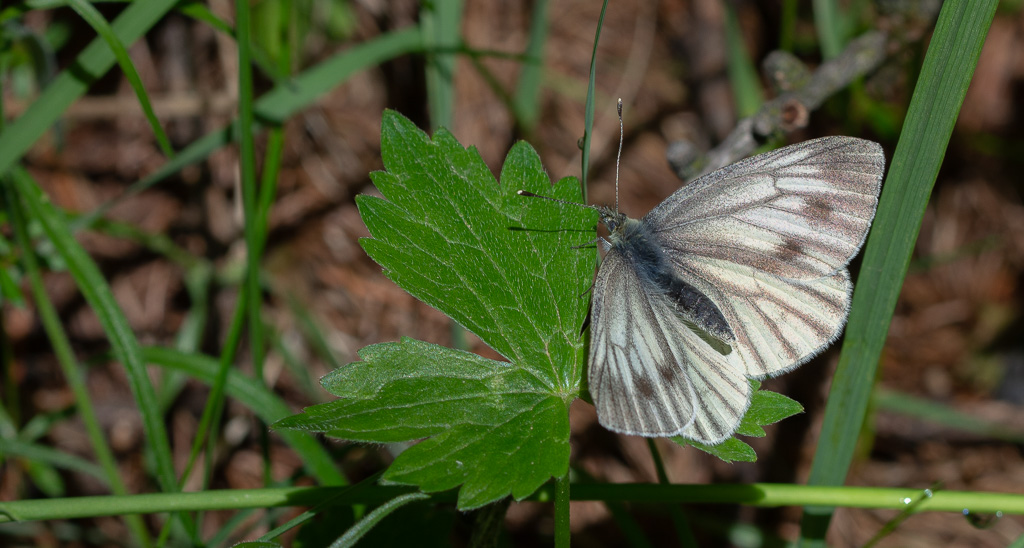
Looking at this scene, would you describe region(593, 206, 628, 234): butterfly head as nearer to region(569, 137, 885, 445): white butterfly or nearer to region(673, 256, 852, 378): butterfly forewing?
region(569, 137, 885, 445): white butterfly

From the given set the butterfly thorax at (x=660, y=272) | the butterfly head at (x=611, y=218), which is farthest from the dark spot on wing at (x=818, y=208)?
the butterfly head at (x=611, y=218)

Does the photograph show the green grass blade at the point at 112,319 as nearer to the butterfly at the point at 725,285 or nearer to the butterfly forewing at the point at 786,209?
the butterfly at the point at 725,285

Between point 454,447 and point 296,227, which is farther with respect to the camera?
point 296,227

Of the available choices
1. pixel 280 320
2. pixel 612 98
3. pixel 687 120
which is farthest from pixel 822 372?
pixel 280 320

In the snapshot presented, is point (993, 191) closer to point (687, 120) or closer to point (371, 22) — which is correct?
point (687, 120)

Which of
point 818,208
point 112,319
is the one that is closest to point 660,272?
point 818,208

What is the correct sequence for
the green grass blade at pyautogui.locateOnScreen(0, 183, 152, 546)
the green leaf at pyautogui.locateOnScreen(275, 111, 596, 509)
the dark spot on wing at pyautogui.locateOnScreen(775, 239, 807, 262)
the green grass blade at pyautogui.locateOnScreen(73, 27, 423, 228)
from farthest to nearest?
the green grass blade at pyautogui.locateOnScreen(73, 27, 423, 228), the green grass blade at pyautogui.locateOnScreen(0, 183, 152, 546), the dark spot on wing at pyautogui.locateOnScreen(775, 239, 807, 262), the green leaf at pyautogui.locateOnScreen(275, 111, 596, 509)

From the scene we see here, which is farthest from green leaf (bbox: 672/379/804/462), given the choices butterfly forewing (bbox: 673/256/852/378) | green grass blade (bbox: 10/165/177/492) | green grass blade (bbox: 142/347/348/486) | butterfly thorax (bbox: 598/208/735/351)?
green grass blade (bbox: 10/165/177/492)
